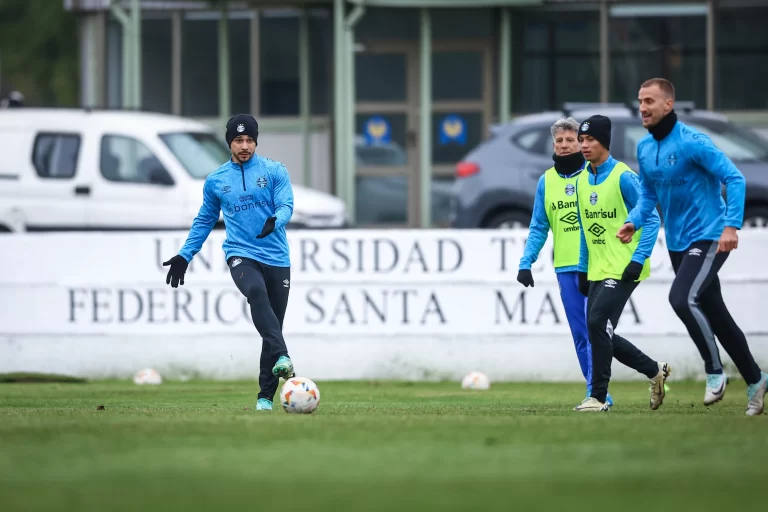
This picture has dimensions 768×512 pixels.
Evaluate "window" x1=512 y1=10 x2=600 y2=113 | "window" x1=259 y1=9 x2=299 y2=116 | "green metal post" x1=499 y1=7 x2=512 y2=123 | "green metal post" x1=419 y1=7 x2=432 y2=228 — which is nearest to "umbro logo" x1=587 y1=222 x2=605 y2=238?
"green metal post" x1=419 y1=7 x2=432 y2=228

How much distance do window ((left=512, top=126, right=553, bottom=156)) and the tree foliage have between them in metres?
24.3

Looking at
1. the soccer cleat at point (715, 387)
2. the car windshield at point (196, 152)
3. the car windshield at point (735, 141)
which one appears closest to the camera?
the soccer cleat at point (715, 387)

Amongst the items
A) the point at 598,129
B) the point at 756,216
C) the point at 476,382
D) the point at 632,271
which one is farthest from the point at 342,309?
the point at 756,216

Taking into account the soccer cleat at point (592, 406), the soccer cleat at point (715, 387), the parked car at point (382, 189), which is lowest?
the soccer cleat at point (592, 406)

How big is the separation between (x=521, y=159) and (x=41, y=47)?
2731 cm

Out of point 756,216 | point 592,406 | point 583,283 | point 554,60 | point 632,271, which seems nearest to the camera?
→ point 632,271

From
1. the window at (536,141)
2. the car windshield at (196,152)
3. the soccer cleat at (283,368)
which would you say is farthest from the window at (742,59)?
the soccer cleat at (283,368)

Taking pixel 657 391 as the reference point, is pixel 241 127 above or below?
above

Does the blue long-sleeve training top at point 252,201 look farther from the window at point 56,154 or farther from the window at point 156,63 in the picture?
the window at point 156,63

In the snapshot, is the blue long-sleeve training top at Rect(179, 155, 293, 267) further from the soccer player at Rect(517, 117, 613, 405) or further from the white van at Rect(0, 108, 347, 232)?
the white van at Rect(0, 108, 347, 232)

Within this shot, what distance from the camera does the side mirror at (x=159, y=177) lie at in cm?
1795

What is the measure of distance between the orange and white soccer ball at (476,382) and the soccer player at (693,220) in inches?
166

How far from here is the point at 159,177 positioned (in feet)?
59.0

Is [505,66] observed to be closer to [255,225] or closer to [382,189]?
[382,189]
